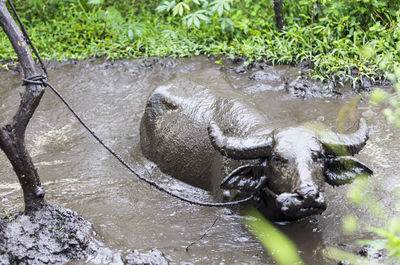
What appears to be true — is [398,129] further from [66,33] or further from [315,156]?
[66,33]

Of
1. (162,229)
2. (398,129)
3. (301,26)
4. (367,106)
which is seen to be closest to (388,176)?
(398,129)

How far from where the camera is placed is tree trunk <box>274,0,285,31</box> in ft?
24.3

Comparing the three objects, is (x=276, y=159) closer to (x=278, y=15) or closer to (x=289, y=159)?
(x=289, y=159)

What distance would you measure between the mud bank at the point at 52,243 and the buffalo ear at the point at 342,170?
60.1 inches

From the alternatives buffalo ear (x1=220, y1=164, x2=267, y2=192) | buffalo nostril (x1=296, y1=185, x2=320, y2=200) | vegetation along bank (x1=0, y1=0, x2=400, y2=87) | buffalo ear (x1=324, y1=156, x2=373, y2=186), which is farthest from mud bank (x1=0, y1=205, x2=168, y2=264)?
vegetation along bank (x1=0, y1=0, x2=400, y2=87)

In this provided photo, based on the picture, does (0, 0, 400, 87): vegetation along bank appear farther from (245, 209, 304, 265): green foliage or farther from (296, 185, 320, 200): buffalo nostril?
(296, 185, 320, 200): buffalo nostril

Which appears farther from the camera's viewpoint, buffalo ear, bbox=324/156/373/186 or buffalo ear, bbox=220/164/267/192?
buffalo ear, bbox=220/164/267/192

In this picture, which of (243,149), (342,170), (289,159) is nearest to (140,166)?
(243,149)

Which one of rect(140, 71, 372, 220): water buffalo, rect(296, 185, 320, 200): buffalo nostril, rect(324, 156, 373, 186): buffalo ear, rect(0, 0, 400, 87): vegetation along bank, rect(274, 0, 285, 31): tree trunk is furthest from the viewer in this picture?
rect(274, 0, 285, 31): tree trunk

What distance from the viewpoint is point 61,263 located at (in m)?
3.48

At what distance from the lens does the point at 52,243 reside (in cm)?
356

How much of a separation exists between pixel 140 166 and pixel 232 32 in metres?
3.80

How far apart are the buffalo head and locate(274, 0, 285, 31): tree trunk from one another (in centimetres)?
405

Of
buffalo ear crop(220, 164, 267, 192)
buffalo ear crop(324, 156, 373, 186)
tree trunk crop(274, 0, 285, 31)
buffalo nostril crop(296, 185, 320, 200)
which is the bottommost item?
buffalo ear crop(220, 164, 267, 192)
